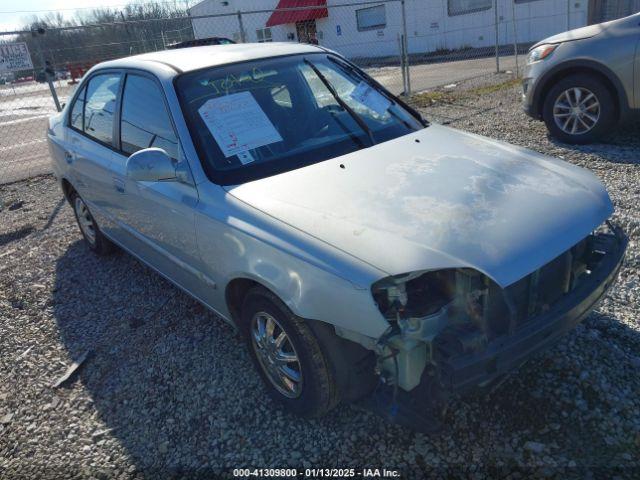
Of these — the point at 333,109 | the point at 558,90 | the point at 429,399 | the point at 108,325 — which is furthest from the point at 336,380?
the point at 558,90

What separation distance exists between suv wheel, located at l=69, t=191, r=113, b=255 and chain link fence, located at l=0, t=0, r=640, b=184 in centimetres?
367

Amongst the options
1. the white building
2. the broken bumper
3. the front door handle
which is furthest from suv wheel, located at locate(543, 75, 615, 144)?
the white building

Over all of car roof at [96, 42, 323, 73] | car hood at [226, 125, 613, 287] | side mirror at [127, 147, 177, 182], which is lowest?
car hood at [226, 125, 613, 287]

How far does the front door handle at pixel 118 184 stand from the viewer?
3553 mm

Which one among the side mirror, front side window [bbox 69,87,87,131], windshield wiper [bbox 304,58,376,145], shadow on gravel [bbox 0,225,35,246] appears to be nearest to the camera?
the side mirror

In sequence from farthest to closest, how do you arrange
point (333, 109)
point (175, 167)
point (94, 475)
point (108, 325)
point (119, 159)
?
1. point (108, 325)
2. point (119, 159)
3. point (333, 109)
4. point (175, 167)
5. point (94, 475)

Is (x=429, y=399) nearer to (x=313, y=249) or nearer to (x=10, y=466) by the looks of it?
(x=313, y=249)

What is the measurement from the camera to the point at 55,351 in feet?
11.8

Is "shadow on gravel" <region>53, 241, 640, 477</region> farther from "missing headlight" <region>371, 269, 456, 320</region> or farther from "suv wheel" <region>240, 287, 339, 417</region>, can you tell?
"missing headlight" <region>371, 269, 456, 320</region>

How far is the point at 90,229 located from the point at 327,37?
979 inches

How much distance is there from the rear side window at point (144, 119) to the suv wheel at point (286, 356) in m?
1.04

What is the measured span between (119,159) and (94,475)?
201 cm

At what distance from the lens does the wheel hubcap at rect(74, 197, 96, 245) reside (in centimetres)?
484

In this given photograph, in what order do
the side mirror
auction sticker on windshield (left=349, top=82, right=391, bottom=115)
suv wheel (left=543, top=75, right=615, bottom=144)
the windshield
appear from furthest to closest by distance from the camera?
suv wheel (left=543, top=75, right=615, bottom=144) → auction sticker on windshield (left=349, top=82, right=391, bottom=115) → the windshield → the side mirror
